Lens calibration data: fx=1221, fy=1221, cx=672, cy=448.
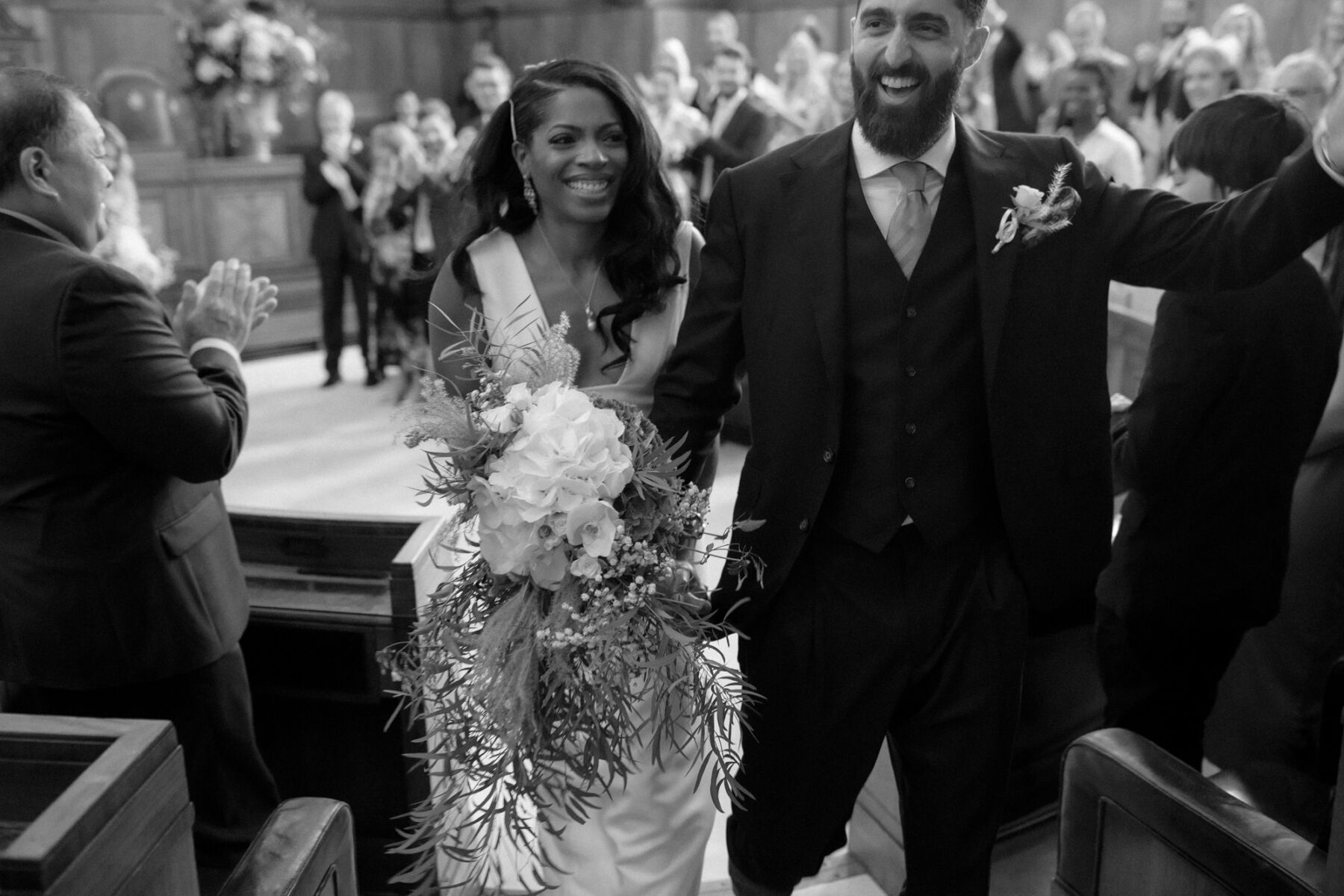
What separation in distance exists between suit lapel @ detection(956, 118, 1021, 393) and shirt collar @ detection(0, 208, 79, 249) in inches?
55.2

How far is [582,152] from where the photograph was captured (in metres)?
2.15

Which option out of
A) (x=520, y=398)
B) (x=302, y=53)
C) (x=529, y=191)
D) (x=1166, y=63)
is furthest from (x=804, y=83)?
(x=520, y=398)

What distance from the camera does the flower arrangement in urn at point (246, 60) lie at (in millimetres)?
8344

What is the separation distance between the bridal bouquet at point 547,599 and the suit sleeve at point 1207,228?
0.74 m

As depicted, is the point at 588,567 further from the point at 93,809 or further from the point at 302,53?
the point at 302,53

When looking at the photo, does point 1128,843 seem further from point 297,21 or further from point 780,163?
point 297,21

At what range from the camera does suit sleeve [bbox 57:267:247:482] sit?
1.85 meters

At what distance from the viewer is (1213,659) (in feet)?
7.83

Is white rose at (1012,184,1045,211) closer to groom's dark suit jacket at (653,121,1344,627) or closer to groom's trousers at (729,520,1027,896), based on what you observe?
groom's dark suit jacket at (653,121,1344,627)

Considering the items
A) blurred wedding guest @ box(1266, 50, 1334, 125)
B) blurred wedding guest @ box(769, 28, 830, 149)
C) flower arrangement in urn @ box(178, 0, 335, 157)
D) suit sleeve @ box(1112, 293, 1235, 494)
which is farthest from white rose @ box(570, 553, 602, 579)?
flower arrangement in urn @ box(178, 0, 335, 157)

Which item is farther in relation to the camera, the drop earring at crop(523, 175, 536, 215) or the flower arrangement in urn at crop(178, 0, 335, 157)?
the flower arrangement in urn at crop(178, 0, 335, 157)

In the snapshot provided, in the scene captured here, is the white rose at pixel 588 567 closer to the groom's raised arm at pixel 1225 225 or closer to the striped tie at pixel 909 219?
the striped tie at pixel 909 219

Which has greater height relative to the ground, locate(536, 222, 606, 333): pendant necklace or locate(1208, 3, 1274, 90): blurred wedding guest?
locate(1208, 3, 1274, 90): blurred wedding guest

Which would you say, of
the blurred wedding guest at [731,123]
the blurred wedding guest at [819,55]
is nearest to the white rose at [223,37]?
the blurred wedding guest at [731,123]
